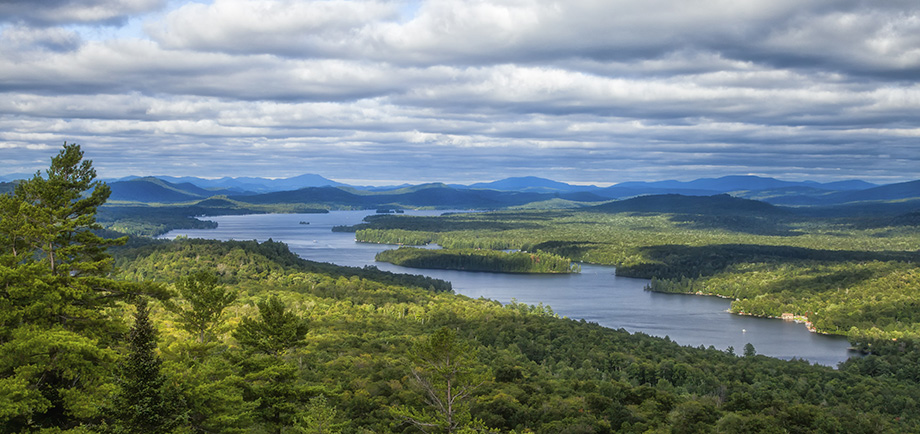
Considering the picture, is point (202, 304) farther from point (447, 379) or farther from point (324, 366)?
point (324, 366)

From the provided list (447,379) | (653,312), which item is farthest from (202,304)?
(653,312)

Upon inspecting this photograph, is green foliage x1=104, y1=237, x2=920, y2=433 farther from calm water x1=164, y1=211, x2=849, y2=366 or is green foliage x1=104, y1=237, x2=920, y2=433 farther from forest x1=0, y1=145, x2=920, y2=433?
calm water x1=164, y1=211, x2=849, y2=366

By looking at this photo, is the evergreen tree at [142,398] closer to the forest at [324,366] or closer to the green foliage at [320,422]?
the forest at [324,366]

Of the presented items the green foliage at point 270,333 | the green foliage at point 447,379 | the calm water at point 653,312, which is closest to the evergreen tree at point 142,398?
the green foliage at point 447,379

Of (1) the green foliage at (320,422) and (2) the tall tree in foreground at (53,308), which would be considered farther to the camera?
(1) the green foliage at (320,422)

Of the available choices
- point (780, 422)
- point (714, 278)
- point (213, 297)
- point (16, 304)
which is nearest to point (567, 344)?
point (780, 422)

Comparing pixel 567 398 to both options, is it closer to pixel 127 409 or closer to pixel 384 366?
pixel 384 366
